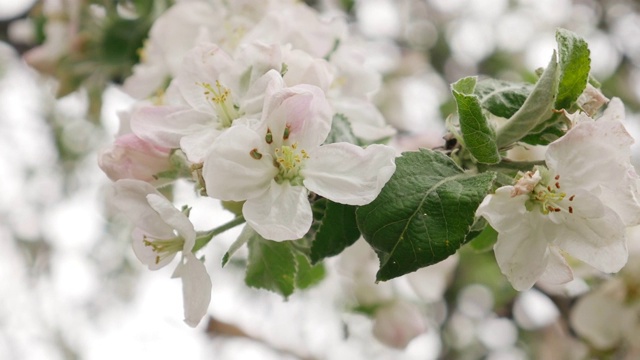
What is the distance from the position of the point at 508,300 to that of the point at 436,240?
1.06 m

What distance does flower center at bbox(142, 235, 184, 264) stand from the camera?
64 cm

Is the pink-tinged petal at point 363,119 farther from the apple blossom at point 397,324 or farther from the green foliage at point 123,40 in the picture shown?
the green foliage at point 123,40

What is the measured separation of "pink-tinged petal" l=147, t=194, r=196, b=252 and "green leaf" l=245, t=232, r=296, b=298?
0.30ft

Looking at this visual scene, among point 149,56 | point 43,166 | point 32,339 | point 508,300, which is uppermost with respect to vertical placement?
point 149,56

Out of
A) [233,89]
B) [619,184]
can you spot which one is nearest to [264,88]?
[233,89]

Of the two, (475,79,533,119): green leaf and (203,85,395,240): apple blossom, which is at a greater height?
(475,79,533,119): green leaf

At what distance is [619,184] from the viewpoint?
561mm

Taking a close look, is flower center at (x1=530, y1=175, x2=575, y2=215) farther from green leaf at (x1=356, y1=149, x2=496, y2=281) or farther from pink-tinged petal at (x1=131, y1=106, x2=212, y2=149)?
pink-tinged petal at (x1=131, y1=106, x2=212, y2=149)

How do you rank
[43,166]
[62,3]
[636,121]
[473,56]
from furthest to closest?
[43,166]
[473,56]
[636,121]
[62,3]

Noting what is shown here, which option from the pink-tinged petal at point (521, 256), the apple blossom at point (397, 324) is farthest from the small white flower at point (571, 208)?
the apple blossom at point (397, 324)

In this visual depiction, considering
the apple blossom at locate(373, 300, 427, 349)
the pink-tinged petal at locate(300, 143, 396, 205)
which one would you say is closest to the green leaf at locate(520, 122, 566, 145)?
the pink-tinged petal at locate(300, 143, 396, 205)

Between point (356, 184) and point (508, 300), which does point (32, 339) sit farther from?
point (356, 184)

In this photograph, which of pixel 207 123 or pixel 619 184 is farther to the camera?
pixel 207 123

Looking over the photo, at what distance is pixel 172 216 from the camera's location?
59 centimetres
